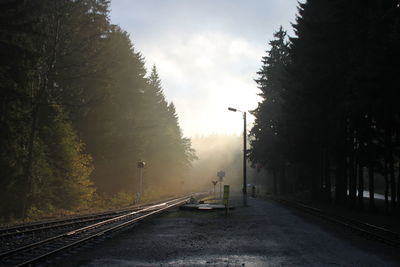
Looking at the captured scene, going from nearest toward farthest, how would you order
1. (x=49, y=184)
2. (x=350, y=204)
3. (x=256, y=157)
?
(x=49, y=184)
(x=350, y=204)
(x=256, y=157)

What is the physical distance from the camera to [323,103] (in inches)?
1037

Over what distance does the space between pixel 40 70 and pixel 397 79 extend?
18584mm

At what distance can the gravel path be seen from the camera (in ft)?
30.5

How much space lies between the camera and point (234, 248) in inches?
443

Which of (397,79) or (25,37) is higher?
(25,37)

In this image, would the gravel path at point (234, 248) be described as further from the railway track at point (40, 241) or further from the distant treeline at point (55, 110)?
the distant treeline at point (55, 110)

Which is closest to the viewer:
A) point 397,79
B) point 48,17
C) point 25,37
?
point 397,79

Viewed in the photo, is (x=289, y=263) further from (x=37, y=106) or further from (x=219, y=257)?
(x=37, y=106)

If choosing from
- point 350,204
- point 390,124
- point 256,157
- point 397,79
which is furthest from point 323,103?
point 256,157

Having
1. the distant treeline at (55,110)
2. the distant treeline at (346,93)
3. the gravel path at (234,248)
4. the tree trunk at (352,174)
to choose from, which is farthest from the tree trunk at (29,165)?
the tree trunk at (352,174)

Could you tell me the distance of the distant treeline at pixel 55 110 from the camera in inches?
813

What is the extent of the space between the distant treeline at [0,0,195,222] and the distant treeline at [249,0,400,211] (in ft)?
45.1

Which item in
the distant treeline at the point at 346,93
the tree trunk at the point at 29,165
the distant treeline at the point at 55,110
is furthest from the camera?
the tree trunk at the point at 29,165

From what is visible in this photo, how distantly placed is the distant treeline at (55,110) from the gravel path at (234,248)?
9.58 m
